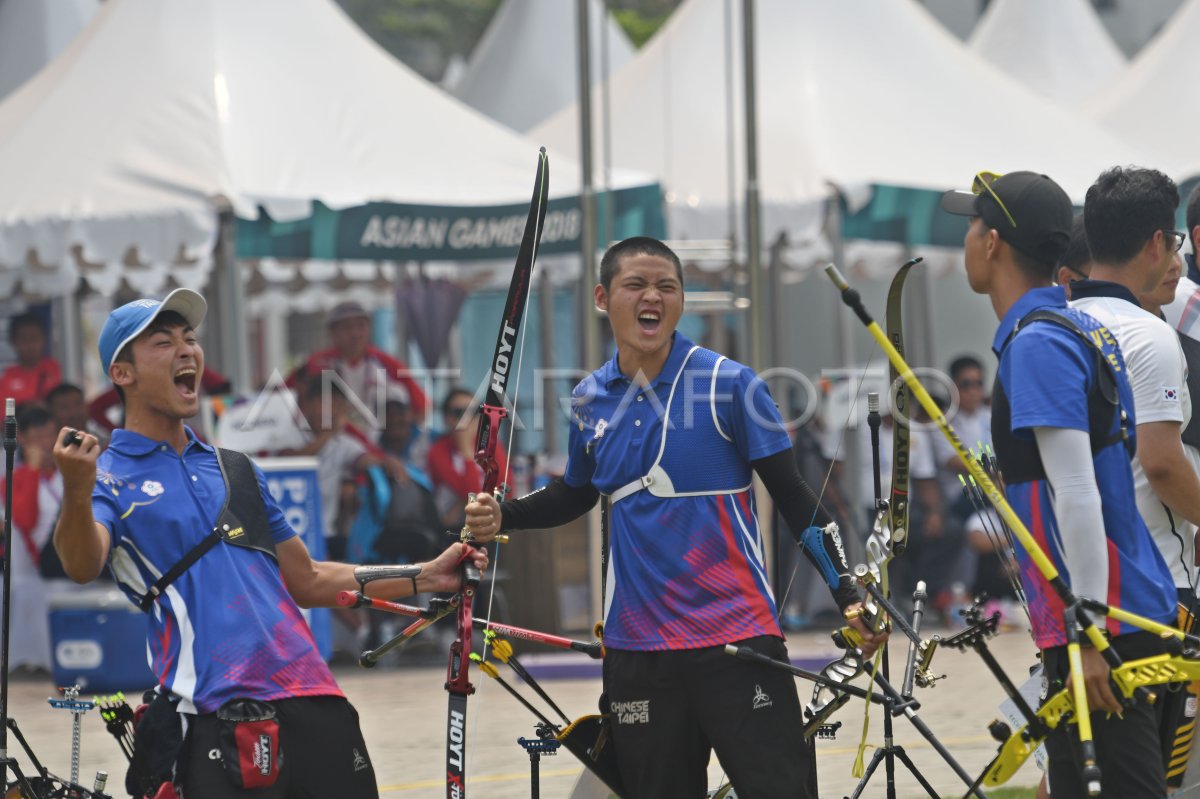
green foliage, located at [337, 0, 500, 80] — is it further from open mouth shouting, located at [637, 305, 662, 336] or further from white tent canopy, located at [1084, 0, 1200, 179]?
open mouth shouting, located at [637, 305, 662, 336]

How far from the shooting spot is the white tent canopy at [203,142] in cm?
1184

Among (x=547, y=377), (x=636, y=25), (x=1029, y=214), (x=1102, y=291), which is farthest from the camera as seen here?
(x=636, y=25)

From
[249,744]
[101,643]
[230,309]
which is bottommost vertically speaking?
[101,643]

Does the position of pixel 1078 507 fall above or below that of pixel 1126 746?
above

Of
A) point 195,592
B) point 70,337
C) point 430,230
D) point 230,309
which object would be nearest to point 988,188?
point 195,592

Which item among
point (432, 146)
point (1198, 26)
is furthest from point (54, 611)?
point (1198, 26)

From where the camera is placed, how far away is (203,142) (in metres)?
12.2

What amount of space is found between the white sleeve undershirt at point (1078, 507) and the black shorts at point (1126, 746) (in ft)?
0.56

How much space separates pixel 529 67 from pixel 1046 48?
736 cm

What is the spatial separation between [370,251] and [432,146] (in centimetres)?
126

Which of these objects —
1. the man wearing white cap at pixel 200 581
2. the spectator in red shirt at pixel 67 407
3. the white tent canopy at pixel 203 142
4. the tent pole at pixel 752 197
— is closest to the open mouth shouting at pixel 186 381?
the man wearing white cap at pixel 200 581

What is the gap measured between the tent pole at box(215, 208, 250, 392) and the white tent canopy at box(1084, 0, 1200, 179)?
9908 mm

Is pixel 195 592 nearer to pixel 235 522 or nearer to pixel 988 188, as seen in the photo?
pixel 235 522

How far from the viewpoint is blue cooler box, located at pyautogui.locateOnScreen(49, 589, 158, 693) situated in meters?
11.0
